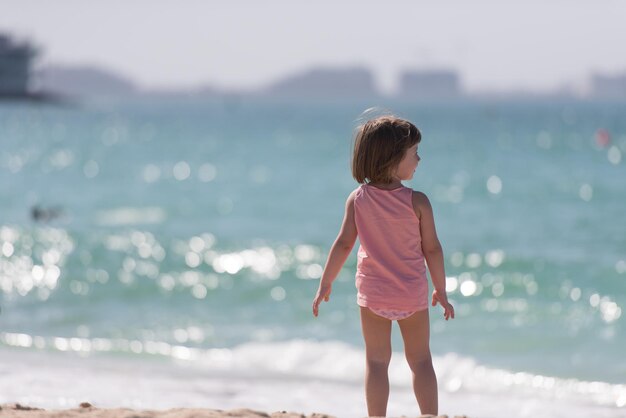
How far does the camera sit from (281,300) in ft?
36.1

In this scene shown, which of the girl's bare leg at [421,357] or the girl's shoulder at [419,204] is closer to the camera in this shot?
the girl's shoulder at [419,204]

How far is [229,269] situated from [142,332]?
10.4 feet

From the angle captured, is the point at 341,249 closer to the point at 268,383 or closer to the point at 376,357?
the point at 376,357

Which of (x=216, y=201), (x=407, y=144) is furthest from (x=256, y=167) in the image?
(x=407, y=144)

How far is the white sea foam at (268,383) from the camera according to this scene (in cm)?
621

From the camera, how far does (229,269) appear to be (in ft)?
41.6

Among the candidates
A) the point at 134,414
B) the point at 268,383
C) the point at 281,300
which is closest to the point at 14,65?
the point at 281,300

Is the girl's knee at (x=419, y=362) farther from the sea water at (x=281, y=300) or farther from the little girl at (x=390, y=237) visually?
the sea water at (x=281, y=300)

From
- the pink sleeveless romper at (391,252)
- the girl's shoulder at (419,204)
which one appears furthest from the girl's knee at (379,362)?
the girl's shoulder at (419,204)

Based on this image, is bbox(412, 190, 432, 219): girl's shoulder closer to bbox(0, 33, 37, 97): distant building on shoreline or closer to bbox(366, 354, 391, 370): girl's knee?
bbox(366, 354, 391, 370): girl's knee

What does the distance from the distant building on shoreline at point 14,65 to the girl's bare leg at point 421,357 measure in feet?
342

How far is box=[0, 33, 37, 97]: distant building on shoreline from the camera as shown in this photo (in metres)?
104

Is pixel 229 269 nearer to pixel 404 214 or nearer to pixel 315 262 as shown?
pixel 315 262

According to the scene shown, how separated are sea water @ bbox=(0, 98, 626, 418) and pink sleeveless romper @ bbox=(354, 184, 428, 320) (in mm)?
1008
